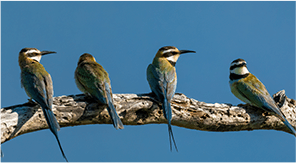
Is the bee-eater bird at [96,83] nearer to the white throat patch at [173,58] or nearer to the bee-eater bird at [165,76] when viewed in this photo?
the bee-eater bird at [165,76]

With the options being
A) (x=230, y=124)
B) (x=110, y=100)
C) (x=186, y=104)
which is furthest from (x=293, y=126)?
(x=110, y=100)

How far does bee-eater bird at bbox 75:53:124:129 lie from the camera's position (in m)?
5.26

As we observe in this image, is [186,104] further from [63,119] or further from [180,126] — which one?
[63,119]

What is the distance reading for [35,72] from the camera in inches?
222

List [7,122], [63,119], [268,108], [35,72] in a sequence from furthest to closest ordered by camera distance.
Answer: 1. [268,108]
2. [35,72]
3. [63,119]
4. [7,122]

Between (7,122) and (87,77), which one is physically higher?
(87,77)

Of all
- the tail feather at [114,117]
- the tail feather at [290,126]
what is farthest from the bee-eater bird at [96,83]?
the tail feather at [290,126]

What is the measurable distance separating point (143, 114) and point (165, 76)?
0.84 meters

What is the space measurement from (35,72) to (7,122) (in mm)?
1025

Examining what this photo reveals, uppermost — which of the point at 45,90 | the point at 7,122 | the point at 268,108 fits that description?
the point at 268,108

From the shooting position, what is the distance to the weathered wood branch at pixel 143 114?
5027 millimetres

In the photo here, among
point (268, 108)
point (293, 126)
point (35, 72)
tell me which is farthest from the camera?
point (293, 126)

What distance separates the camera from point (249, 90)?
258 inches

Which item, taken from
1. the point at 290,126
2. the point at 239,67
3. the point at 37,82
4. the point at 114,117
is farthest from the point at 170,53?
the point at 37,82
